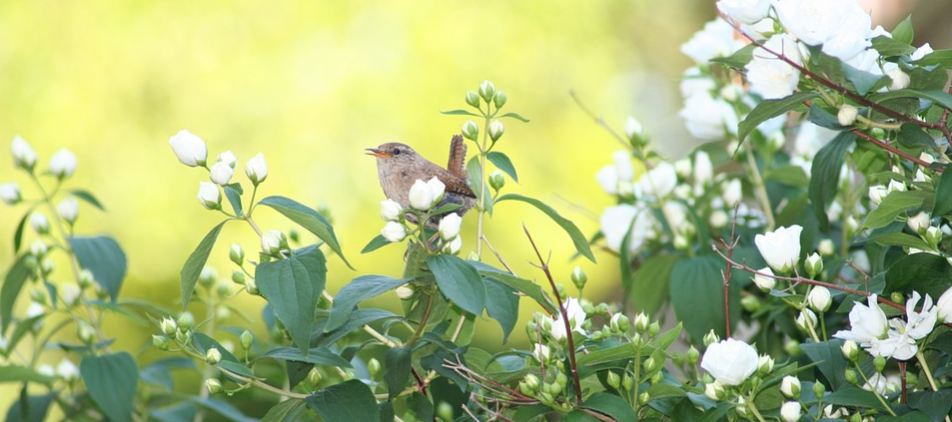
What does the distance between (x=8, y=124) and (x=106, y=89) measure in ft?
1.78

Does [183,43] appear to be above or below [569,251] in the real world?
above

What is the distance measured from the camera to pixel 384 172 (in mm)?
1785

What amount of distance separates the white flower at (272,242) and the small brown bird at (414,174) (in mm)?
470

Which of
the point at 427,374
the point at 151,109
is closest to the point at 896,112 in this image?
the point at 427,374

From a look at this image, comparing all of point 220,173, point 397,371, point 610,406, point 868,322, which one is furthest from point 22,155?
point 868,322

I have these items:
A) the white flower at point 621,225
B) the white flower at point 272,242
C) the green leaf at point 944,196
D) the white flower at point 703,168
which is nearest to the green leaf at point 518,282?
the white flower at point 272,242

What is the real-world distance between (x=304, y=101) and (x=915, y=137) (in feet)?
12.7

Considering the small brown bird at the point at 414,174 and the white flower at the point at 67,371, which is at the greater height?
the small brown bird at the point at 414,174

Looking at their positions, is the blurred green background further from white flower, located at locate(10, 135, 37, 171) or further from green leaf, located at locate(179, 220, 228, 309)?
green leaf, located at locate(179, 220, 228, 309)

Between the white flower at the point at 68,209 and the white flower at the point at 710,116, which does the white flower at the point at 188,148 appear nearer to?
the white flower at the point at 68,209

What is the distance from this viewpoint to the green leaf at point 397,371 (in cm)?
117

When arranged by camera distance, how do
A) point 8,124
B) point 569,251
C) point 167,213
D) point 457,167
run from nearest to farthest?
point 457,167 → point 569,251 → point 167,213 → point 8,124

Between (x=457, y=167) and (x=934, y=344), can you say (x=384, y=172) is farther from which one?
(x=934, y=344)

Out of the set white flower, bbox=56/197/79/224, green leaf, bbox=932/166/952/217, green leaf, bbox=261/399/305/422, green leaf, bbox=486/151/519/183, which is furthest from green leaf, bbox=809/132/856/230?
white flower, bbox=56/197/79/224
